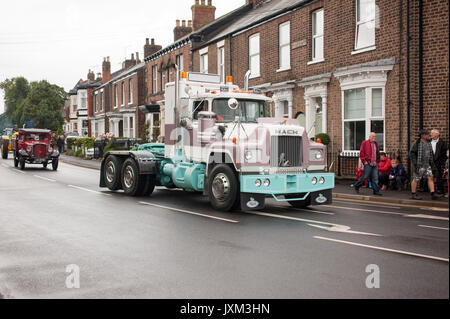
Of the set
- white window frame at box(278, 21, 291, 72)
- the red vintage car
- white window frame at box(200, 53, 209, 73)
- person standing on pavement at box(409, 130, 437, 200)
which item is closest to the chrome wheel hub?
person standing on pavement at box(409, 130, 437, 200)

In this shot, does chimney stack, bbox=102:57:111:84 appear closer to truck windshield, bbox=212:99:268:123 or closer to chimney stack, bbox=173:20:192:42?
chimney stack, bbox=173:20:192:42

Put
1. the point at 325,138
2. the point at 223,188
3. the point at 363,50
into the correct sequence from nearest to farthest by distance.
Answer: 1. the point at 223,188
2. the point at 363,50
3. the point at 325,138

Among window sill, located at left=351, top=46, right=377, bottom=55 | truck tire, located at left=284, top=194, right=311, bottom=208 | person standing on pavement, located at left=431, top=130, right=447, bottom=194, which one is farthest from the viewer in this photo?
window sill, located at left=351, top=46, right=377, bottom=55

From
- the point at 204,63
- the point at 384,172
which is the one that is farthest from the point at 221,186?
the point at 204,63

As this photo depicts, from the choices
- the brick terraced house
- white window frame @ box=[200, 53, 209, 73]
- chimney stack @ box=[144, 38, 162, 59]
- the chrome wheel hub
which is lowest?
the chrome wheel hub

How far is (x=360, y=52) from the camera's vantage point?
17.5m

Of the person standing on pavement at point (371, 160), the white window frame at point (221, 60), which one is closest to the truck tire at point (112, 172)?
the person standing on pavement at point (371, 160)

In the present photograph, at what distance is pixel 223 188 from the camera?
10.5 metres

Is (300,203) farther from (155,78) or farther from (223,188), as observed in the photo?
(155,78)

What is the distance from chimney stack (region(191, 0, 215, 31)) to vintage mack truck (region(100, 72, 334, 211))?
21.5 meters

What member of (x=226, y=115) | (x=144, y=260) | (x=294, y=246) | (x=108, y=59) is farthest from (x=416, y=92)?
(x=108, y=59)

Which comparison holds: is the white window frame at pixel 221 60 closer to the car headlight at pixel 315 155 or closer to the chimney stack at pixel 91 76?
the car headlight at pixel 315 155

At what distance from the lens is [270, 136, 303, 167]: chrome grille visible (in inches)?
403

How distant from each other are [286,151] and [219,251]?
13.6 ft
